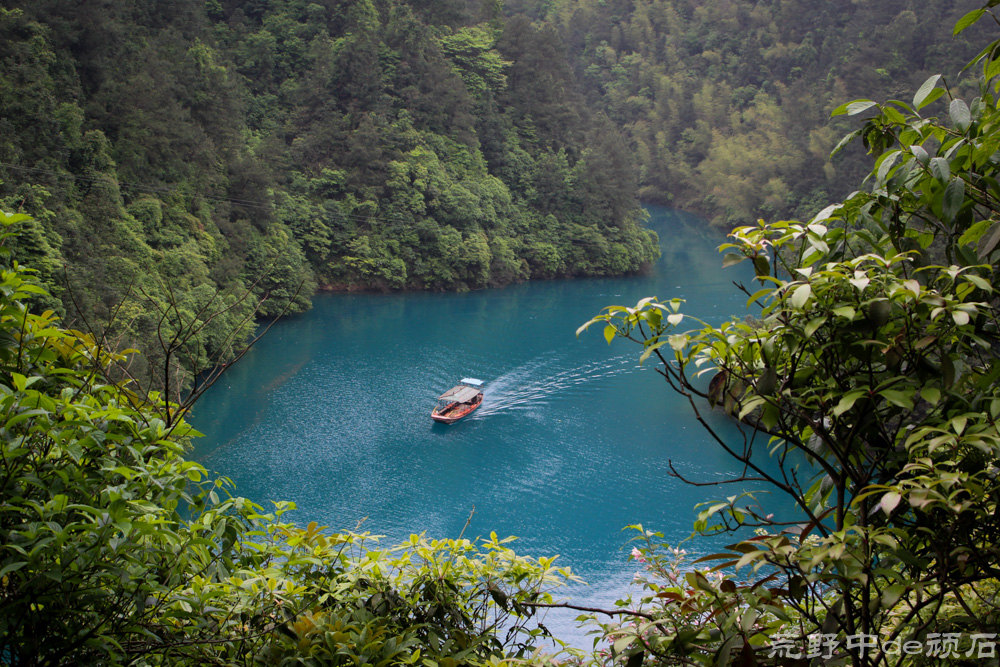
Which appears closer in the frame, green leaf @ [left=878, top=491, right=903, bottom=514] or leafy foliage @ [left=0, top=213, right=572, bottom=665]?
green leaf @ [left=878, top=491, right=903, bottom=514]

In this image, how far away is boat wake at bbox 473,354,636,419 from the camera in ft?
43.2

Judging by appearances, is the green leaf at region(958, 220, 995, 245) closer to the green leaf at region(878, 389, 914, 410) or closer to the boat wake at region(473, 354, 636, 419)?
the green leaf at region(878, 389, 914, 410)

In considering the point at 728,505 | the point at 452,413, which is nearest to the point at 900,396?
the point at 728,505

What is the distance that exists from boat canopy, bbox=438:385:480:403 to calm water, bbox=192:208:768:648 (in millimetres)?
376

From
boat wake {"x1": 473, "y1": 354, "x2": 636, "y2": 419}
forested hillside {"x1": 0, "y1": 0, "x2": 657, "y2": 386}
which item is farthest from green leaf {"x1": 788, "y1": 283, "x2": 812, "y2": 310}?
boat wake {"x1": 473, "y1": 354, "x2": 636, "y2": 419}

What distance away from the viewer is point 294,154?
2055 cm

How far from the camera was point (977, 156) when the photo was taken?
1.23 metres

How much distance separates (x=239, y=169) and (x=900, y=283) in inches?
708

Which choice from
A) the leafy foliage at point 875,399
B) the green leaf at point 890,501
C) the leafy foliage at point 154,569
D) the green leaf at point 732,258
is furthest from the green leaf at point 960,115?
the leafy foliage at point 154,569

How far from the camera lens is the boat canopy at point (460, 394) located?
1240 cm

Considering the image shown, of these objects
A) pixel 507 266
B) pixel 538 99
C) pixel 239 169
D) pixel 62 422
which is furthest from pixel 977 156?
pixel 538 99

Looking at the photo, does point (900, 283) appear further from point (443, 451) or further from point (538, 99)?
point (538, 99)

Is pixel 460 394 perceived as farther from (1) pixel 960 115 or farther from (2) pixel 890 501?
(2) pixel 890 501

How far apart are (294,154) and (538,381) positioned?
1089cm
